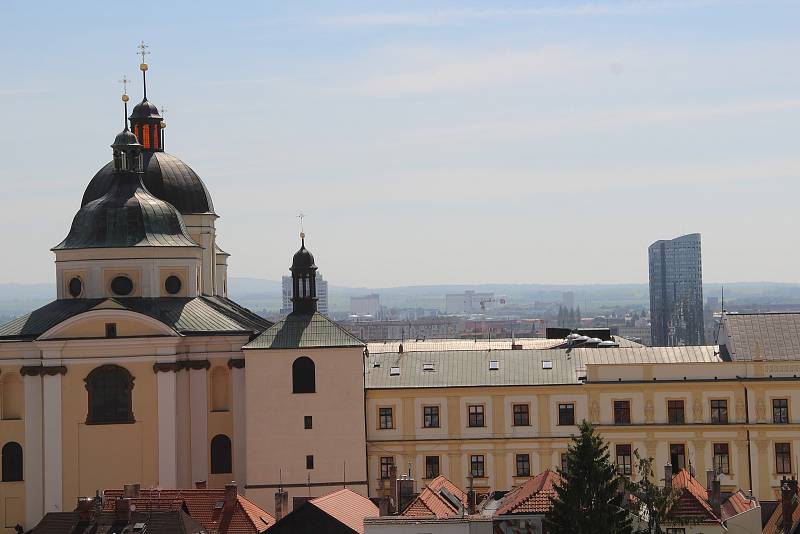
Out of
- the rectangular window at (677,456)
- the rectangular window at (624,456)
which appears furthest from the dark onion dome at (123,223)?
the rectangular window at (677,456)

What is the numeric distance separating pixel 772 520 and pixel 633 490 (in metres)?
11.6

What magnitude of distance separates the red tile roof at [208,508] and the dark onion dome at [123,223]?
17.1 m

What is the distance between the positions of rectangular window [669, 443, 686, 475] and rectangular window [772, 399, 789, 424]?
13.1 feet

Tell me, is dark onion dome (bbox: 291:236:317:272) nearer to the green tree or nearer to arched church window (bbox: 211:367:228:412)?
arched church window (bbox: 211:367:228:412)

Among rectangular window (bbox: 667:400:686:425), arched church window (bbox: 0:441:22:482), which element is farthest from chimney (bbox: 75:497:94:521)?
rectangular window (bbox: 667:400:686:425)

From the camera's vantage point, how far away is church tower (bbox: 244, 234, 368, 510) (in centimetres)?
7800

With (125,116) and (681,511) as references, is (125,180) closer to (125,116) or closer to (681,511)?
(125,116)

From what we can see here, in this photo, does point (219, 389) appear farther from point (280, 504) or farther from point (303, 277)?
point (280, 504)

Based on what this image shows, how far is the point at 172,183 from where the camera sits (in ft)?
294

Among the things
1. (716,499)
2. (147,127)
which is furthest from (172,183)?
(716,499)

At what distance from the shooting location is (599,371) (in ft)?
258

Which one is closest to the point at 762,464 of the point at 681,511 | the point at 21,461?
the point at 681,511

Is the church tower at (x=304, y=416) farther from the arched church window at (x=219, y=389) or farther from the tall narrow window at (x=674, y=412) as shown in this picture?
the tall narrow window at (x=674, y=412)

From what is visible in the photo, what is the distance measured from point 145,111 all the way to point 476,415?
2462 cm
